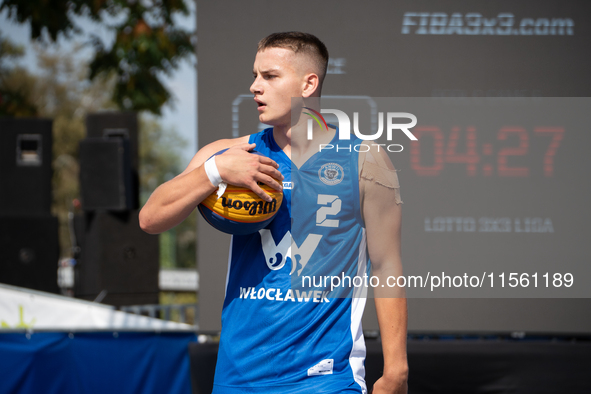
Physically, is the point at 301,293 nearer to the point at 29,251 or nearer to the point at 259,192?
the point at 259,192

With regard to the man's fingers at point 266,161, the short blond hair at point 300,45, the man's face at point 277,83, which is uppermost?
the short blond hair at point 300,45


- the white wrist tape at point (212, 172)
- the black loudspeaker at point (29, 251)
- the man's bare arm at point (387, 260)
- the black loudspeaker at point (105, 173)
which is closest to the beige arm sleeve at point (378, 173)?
the man's bare arm at point (387, 260)

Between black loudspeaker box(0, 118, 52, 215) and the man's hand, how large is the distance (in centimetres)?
655

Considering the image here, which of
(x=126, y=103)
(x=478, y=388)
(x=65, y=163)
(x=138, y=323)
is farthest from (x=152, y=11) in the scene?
(x=65, y=163)

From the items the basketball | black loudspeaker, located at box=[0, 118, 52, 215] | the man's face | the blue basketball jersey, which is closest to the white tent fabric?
black loudspeaker, located at box=[0, 118, 52, 215]

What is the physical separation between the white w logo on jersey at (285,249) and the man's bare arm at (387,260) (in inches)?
8.7

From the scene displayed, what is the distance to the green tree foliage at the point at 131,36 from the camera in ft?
35.5

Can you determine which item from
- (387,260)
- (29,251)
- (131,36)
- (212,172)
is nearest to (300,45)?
(212,172)

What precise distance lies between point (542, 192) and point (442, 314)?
4.41ft

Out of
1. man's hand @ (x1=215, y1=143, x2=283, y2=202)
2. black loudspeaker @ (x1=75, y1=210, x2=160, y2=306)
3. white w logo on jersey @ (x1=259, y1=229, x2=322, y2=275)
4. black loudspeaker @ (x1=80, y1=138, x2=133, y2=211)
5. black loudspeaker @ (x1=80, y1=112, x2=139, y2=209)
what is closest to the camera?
man's hand @ (x1=215, y1=143, x2=283, y2=202)

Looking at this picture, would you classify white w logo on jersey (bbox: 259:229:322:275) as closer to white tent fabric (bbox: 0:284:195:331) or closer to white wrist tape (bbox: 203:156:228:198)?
white wrist tape (bbox: 203:156:228:198)

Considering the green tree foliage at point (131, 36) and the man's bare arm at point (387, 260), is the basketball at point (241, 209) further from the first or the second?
the green tree foliage at point (131, 36)

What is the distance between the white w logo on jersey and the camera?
2037mm

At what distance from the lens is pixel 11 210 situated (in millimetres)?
7531
